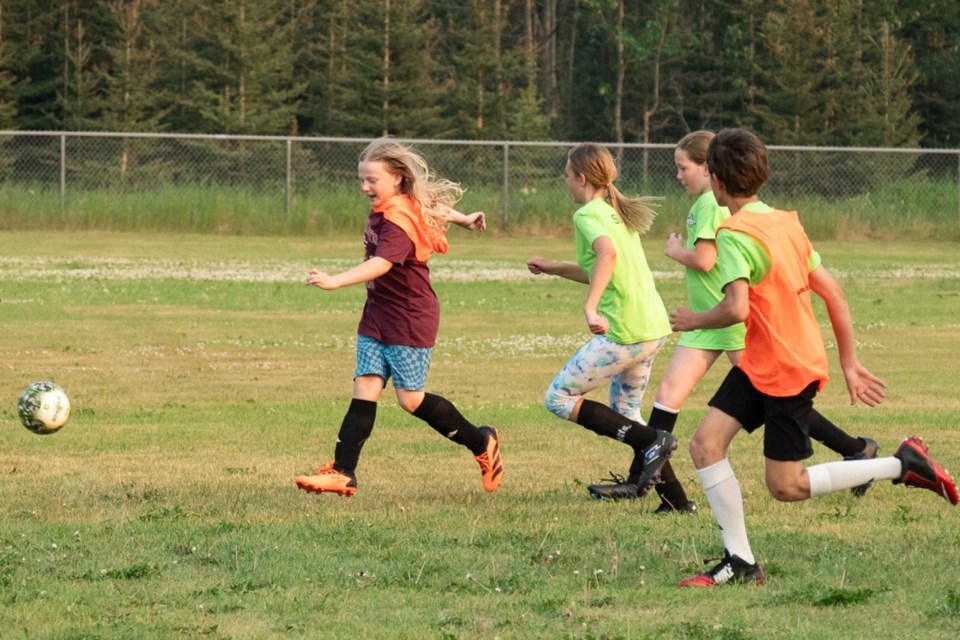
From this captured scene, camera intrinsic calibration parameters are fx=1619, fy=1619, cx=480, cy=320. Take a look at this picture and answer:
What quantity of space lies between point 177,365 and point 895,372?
636 centimetres

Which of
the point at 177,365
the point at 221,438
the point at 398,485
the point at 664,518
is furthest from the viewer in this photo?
the point at 177,365

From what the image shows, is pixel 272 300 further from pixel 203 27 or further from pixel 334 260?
pixel 203 27

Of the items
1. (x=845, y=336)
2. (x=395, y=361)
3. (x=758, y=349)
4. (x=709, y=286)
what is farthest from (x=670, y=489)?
(x=758, y=349)

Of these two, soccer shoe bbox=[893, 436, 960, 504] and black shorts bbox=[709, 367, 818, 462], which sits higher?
black shorts bbox=[709, 367, 818, 462]

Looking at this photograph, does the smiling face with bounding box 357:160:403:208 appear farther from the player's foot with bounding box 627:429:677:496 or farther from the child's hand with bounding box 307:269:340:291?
the player's foot with bounding box 627:429:677:496

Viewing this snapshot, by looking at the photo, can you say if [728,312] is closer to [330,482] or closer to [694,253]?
[694,253]

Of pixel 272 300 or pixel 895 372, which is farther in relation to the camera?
pixel 272 300

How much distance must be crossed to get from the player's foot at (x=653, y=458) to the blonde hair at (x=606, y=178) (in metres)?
1.03

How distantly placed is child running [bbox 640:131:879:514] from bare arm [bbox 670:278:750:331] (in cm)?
169

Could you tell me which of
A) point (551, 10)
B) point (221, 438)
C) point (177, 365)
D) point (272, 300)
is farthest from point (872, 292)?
point (551, 10)

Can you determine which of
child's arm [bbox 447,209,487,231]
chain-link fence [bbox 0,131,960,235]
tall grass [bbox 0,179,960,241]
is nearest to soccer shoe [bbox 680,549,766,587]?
child's arm [bbox 447,209,487,231]

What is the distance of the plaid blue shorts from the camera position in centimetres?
793

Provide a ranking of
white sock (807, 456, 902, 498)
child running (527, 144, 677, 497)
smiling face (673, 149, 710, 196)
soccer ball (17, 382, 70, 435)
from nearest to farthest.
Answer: white sock (807, 456, 902, 498) < child running (527, 144, 677, 497) < smiling face (673, 149, 710, 196) < soccer ball (17, 382, 70, 435)

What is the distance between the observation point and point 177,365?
14344 mm
